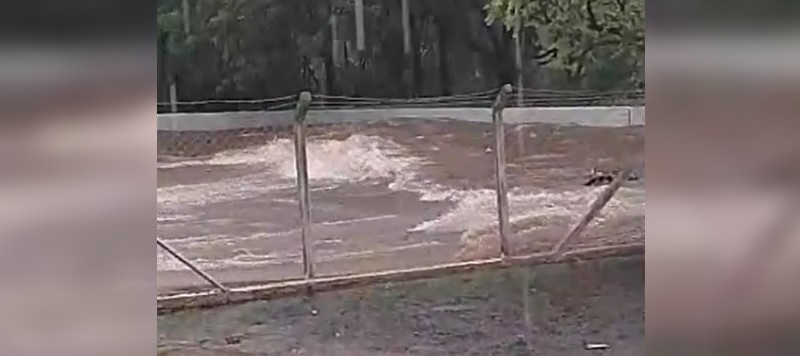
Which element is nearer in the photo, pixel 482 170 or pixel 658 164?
pixel 658 164

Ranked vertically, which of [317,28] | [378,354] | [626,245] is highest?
[317,28]

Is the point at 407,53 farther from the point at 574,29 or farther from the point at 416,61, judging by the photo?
the point at 574,29

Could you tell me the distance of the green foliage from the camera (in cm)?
197

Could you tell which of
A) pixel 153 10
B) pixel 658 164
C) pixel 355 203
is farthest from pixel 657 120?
pixel 355 203

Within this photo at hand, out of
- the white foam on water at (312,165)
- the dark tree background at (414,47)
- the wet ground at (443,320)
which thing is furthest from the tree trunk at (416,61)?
the wet ground at (443,320)

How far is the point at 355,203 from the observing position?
2123mm

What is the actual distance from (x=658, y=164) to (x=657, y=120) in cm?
3

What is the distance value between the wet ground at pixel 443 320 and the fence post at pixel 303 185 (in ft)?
0.36

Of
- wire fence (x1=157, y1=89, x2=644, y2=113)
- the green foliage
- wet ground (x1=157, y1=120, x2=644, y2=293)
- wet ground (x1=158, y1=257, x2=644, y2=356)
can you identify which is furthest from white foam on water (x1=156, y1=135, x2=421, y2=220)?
the green foliage

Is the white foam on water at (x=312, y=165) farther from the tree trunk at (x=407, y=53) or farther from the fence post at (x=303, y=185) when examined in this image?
the tree trunk at (x=407, y=53)

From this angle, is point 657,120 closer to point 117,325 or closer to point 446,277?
point 117,325

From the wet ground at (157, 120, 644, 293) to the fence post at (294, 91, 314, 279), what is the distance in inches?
0.6

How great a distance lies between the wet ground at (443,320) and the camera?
5.45 feet

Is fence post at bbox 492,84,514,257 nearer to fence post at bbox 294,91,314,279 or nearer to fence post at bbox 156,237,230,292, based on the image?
fence post at bbox 294,91,314,279
